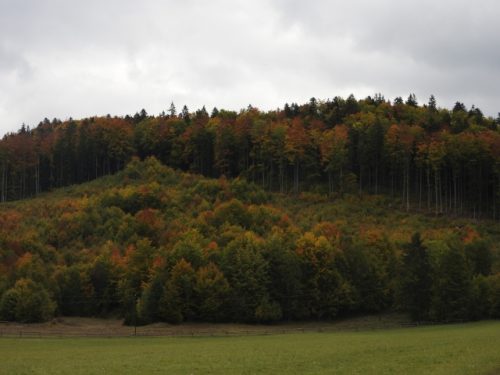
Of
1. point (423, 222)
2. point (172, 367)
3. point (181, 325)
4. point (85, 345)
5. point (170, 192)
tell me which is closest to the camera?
point (172, 367)

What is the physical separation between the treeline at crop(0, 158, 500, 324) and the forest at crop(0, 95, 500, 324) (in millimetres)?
218

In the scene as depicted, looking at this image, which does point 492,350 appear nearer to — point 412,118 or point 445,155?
point 445,155

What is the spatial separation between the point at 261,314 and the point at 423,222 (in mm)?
44438

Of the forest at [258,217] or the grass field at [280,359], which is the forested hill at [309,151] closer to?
the forest at [258,217]

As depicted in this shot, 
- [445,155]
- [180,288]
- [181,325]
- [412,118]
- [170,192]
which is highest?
[412,118]

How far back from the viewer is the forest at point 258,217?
77.8 m

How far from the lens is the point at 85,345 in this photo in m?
51.3

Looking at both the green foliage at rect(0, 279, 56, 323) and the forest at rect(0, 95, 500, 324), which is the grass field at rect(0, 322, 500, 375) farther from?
the forest at rect(0, 95, 500, 324)

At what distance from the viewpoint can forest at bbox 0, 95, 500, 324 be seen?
255ft

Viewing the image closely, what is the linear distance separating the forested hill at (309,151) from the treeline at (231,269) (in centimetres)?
2340

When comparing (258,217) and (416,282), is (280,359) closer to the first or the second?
(416,282)

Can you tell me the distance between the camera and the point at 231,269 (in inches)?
3221

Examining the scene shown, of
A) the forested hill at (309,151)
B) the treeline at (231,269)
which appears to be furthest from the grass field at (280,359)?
the forested hill at (309,151)

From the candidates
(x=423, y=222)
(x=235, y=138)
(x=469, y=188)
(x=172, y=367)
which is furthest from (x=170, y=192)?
(x=172, y=367)
